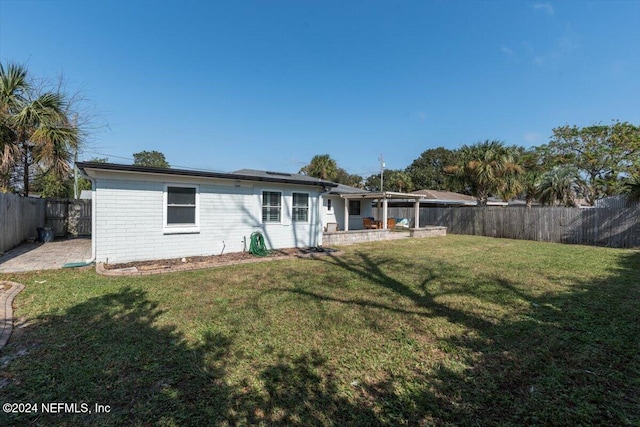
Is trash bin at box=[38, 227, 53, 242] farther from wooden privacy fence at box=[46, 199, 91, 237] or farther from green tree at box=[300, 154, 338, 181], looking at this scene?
green tree at box=[300, 154, 338, 181]

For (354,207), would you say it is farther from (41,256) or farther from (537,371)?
(537,371)

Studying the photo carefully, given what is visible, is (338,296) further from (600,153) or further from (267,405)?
(600,153)

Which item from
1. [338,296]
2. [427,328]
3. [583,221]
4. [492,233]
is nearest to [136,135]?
[338,296]

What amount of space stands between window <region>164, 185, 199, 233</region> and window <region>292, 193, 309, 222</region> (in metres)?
3.55

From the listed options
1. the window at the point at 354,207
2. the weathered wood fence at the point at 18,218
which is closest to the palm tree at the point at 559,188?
the window at the point at 354,207

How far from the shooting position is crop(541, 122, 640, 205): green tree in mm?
19422

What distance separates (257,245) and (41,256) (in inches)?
237

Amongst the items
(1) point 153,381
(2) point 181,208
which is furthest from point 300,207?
(1) point 153,381

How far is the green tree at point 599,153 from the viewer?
19422 millimetres

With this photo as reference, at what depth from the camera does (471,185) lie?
19672mm

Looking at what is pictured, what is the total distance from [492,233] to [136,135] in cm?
2392

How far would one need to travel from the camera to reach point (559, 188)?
1797 cm

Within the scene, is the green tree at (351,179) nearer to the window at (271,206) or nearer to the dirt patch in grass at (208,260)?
the window at (271,206)

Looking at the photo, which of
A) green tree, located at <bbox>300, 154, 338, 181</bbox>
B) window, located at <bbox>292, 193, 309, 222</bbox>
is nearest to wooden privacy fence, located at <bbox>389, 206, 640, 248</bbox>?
window, located at <bbox>292, 193, 309, 222</bbox>
